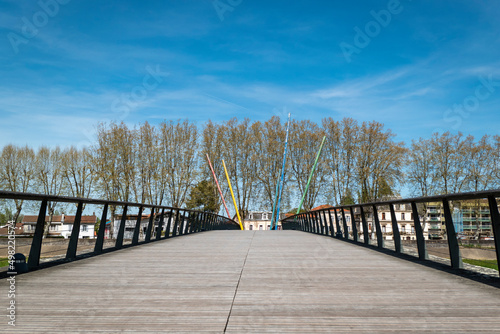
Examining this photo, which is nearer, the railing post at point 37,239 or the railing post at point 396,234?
the railing post at point 37,239

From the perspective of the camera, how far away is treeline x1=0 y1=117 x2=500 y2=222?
41.0 metres

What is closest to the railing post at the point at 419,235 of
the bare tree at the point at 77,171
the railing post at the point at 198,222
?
the railing post at the point at 198,222

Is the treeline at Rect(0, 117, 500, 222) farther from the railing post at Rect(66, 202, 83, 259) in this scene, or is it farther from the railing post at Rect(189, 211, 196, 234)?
the railing post at Rect(66, 202, 83, 259)

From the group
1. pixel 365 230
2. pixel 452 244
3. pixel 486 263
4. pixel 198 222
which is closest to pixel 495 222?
pixel 486 263

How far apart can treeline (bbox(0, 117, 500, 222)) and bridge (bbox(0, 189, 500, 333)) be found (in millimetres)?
35929

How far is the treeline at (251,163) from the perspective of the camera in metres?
41.0

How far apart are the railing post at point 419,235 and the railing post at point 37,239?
4828mm

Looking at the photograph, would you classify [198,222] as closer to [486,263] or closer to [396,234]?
[396,234]

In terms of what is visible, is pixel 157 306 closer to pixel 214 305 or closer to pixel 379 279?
pixel 214 305

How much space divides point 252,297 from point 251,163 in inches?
1617

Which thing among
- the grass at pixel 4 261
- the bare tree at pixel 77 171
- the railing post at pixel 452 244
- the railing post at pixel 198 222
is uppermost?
the bare tree at pixel 77 171

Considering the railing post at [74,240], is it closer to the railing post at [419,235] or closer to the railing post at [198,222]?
the railing post at [419,235]

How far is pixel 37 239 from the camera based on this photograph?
17.3 feet

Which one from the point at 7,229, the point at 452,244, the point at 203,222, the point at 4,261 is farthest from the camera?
the point at 203,222
